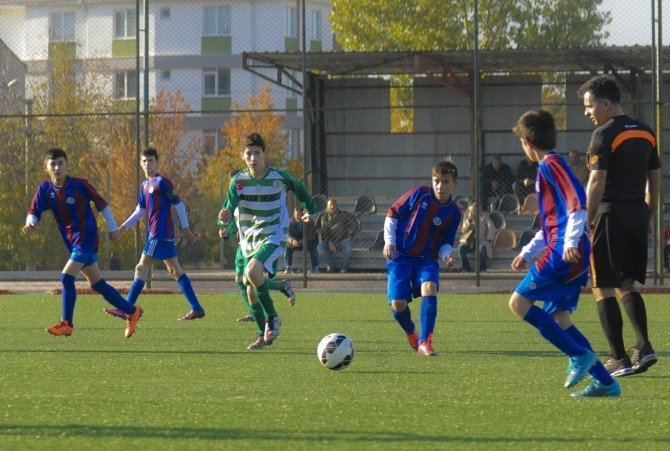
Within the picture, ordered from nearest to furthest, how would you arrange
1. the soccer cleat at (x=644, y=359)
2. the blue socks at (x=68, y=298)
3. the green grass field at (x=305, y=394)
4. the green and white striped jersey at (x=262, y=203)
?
the green grass field at (x=305, y=394) < the soccer cleat at (x=644, y=359) < the green and white striped jersey at (x=262, y=203) < the blue socks at (x=68, y=298)

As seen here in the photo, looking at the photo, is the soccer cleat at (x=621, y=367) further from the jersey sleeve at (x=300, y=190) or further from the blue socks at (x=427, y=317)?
the jersey sleeve at (x=300, y=190)

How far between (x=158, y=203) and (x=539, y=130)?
7.51m

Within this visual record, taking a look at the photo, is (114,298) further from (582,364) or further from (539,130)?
(582,364)

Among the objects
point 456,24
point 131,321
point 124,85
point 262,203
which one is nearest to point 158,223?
point 131,321

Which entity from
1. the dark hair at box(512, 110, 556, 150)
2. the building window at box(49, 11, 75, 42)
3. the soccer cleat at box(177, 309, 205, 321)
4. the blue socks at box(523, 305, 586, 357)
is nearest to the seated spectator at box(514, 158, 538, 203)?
the soccer cleat at box(177, 309, 205, 321)

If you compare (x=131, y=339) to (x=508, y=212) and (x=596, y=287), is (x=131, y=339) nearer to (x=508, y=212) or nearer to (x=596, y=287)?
(x=596, y=287)

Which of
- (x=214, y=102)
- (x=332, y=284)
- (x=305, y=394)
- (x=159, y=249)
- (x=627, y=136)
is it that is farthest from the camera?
(x=214, y=102)

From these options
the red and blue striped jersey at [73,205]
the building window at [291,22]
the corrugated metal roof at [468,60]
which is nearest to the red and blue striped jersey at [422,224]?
the red and blue striped jersey at [73,205]

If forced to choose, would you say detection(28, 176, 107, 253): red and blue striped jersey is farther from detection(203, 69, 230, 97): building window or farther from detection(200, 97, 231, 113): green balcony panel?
detection(203, 69, 230, 97): building window

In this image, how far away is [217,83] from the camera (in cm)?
4931

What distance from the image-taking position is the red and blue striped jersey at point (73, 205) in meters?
12.1

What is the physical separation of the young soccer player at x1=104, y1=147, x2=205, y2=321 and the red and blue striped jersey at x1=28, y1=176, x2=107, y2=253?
1.74 meters

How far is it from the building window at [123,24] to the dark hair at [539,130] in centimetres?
4487

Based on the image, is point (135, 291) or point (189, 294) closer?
point (135, 291)
